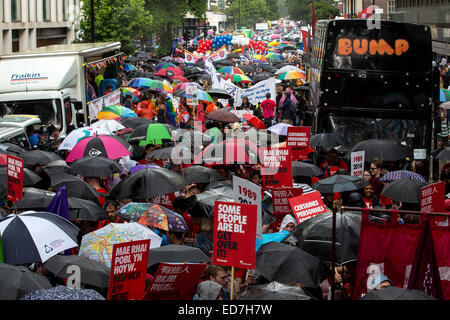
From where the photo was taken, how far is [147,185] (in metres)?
10.8

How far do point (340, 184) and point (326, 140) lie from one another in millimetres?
3495

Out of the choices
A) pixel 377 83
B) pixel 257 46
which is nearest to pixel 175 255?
pixel 377 83

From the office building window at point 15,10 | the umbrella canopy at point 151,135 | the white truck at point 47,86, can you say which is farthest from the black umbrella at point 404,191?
the office building window at point 15,10

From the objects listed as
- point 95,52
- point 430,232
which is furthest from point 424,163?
point 95,52

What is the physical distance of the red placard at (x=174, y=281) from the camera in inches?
268

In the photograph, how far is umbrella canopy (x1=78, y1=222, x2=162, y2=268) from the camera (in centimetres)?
808

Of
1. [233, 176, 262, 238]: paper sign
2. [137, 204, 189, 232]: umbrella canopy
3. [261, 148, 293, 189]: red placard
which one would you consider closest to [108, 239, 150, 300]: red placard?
[233, 176, 262, 238]: paper sign

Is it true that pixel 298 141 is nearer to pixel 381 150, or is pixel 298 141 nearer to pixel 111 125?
pixel 381 150

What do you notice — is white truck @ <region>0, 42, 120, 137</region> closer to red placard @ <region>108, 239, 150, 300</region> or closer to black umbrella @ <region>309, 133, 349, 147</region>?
black umbrella @ <region>309, 133, 349, 147</region>

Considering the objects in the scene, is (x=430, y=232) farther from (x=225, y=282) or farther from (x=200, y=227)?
(x=200, y=227)

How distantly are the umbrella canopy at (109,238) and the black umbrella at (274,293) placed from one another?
2.16 metres

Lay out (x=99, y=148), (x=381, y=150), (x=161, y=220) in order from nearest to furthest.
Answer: (x=161, y=220)
(x=99, y=148)
(x=381, y=150)

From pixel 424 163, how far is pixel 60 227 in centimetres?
873
